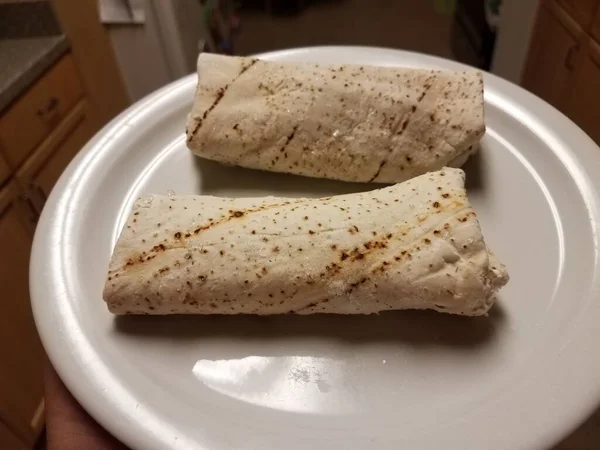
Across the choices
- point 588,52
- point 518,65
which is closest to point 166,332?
point 588,52

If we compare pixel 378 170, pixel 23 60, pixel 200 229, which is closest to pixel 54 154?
pixel 23 60

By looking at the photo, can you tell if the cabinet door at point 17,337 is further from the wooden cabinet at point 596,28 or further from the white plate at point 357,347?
the wooden cabinet at point 596,28

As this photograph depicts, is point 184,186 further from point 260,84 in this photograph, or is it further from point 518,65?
point 518,65

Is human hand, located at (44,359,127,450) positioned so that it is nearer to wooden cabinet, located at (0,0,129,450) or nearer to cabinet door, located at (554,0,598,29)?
wooden cabinet, located at (0,0,129,450)

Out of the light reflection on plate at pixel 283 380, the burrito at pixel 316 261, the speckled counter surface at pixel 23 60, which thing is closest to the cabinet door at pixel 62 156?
the speckled counter surface at pixel 23 60

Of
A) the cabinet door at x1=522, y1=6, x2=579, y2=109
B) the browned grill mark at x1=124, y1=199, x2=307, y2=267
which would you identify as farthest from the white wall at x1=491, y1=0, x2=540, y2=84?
the browned grill mark at x1=124, y1=199, x2=307, y2=267

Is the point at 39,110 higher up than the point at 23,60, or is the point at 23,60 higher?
the point at 23,60

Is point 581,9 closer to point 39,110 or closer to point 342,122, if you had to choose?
point 342,122
